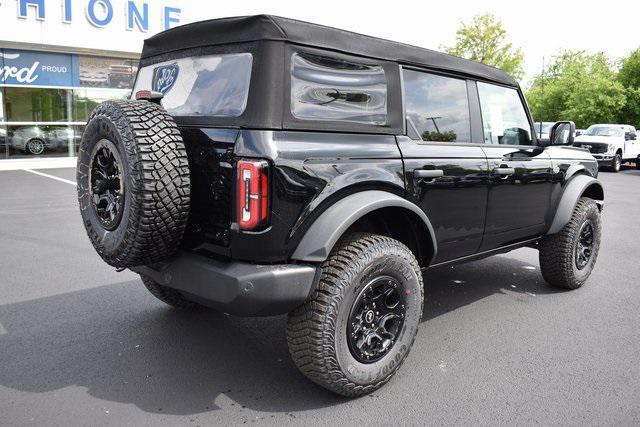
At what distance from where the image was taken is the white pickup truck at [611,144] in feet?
60.3

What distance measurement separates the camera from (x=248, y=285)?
2.43 meters

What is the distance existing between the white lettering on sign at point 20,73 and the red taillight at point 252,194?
51.2 ft

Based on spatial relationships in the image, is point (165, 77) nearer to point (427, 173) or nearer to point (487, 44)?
point (427, 173)

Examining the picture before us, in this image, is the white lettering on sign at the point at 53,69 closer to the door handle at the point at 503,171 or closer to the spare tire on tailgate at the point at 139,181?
the spare tire on tailgate at the point at 139,181

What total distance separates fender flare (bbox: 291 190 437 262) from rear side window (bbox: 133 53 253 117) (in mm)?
679

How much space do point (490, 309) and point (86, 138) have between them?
3236 mm

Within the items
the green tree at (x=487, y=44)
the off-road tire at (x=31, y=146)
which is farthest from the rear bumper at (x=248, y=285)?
the green tree at (x=487, y=44)

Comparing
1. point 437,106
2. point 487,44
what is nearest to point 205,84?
point 437,106

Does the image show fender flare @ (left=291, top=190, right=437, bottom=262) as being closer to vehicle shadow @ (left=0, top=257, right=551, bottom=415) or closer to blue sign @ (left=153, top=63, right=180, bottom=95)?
vehicle shadow @ (left=0, top=257, right=551, bottom=415)

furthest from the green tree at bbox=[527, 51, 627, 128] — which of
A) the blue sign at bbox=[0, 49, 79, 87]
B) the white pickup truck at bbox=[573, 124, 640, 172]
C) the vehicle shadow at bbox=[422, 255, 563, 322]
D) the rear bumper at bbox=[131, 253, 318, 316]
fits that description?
the rear bumper at bbox=[131, 253, 318, 316]

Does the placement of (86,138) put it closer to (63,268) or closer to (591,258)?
(63,268)

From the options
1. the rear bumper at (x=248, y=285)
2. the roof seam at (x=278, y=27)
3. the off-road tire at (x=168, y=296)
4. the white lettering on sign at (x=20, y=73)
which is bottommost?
the off-road tire at (x=168, y=296)

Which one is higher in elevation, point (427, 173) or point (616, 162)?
point (427, 173)

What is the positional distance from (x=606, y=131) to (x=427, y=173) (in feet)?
65.2
